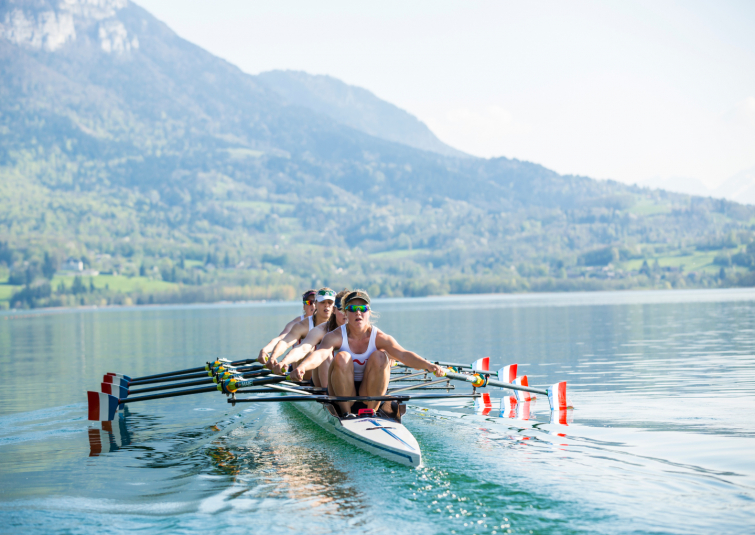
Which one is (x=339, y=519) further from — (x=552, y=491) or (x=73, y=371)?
(x=73, y=371)

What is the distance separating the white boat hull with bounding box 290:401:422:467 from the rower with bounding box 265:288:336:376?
226 cm

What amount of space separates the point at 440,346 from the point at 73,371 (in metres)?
15.2

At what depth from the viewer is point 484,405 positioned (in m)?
15.2

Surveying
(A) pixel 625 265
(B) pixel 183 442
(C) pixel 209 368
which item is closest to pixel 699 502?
(B) pixel 183 442

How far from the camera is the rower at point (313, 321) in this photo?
13.1 meters

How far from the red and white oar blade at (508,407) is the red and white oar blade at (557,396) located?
798 mm

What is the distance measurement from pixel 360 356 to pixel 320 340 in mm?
1342

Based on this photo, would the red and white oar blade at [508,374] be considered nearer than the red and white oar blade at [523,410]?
No

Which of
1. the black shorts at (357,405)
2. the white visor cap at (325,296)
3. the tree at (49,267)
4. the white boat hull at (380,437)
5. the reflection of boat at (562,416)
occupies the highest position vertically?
the tree at (49,267)

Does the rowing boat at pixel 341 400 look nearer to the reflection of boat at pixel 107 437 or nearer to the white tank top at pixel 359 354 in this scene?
the reflection of boat at pixel 107 437

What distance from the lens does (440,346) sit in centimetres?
3139

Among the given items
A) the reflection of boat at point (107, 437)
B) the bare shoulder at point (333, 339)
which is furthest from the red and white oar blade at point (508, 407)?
the reflection of boat at point (107, 437)

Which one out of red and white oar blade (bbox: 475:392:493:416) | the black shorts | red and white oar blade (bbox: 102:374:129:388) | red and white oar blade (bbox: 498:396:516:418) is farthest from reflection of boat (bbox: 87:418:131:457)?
red and white oar blade (bbox: 498:396:516:418)

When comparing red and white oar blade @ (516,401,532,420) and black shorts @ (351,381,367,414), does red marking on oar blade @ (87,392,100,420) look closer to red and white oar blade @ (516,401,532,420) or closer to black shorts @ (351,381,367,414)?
black shorts @ (351,381,367,414)
